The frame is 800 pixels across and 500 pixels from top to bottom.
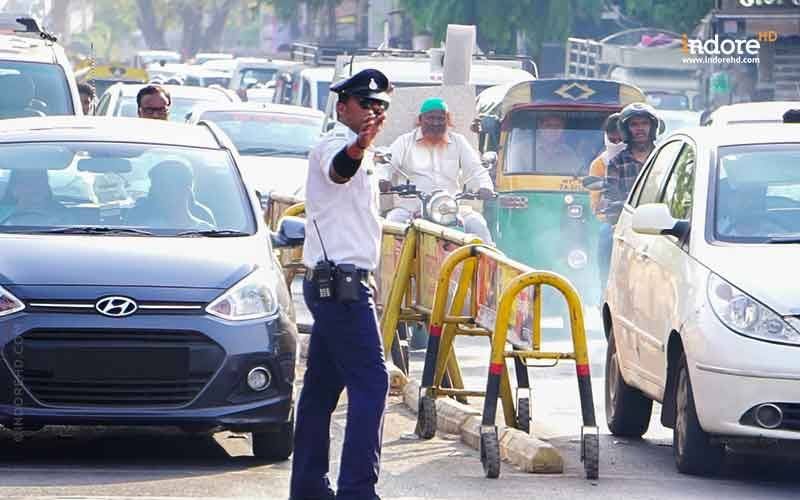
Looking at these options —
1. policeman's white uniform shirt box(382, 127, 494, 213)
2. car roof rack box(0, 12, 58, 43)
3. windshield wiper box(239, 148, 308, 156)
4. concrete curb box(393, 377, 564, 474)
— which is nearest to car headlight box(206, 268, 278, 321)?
concrete curb box(393, 377, 564, 474)

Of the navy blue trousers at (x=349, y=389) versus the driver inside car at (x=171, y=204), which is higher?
the driver inside car at (x=171, y=204)

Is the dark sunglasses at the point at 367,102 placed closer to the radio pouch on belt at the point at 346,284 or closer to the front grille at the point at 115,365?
the radio pouch on belt at the point at 346,284

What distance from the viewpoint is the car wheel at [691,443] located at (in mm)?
8953

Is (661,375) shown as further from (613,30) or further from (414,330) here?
(613,30)

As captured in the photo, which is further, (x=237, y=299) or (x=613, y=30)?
(x=613, y=30)

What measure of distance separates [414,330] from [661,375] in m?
5.54

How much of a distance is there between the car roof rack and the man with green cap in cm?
350

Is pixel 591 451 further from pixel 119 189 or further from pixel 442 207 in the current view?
pixel 442 207

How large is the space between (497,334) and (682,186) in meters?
1.58

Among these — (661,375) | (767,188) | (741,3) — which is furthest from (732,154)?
(741,3)

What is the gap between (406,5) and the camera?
43.7 meters

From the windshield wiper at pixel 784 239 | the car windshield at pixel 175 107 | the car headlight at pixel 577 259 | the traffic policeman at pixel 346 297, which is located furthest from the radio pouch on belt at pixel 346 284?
the car windshield at pixel 175 107

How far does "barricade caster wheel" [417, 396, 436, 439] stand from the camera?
33.1 feet

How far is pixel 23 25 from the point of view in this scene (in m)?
18.0
